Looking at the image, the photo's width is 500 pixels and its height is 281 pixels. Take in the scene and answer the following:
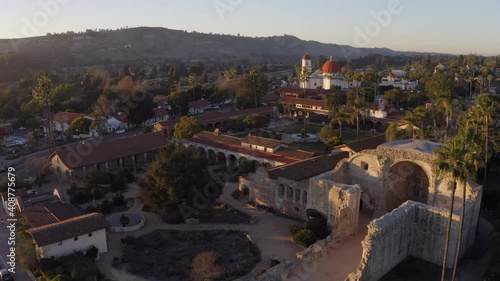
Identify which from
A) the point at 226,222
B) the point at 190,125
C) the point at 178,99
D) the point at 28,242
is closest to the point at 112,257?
the point at 28,242

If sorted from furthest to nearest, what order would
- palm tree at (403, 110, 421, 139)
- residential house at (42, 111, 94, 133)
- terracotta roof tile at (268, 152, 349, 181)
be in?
1. residential house at (42, 111, 94, 133)
2. palm tree at (403, 110, 421, 139)
3. terracotta roof tile at (268, 152, 349, 181)

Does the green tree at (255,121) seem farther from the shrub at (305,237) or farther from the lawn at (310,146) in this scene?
the shrub at (305,237)

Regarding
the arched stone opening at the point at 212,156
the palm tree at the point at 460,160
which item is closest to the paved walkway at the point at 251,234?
the palm tree at the point at 460,160

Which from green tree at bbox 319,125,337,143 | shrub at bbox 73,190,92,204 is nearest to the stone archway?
green tree at bbox 319,125,337,143

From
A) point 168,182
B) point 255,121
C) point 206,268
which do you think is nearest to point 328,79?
point 255,121

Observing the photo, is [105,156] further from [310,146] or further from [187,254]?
[310,146]

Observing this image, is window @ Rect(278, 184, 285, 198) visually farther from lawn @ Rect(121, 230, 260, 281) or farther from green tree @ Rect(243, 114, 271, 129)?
green tree @ Rect(243, 114, 271, 129)

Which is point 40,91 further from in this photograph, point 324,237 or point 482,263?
point 482,263
